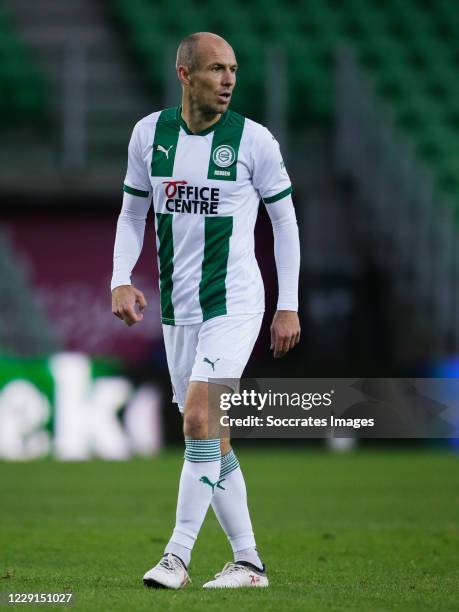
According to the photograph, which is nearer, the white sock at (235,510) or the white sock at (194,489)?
the white sock at (194,489)

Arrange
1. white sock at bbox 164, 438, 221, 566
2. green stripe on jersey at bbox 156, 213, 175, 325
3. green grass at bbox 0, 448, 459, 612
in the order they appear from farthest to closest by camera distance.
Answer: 1. green stripe on jersey at bbox 156, 213, 175, 325
2. white sock at bbox 164, 438, 221, 566
3. green grass at bbox 0, 448, 459, 612

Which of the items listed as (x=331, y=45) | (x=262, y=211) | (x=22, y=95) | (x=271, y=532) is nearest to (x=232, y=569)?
(x=271, y=532)

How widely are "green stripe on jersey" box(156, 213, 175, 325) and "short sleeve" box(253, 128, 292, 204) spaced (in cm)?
37

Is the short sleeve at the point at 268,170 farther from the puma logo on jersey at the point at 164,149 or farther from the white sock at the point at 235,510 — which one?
the white sock at the point at 235,510

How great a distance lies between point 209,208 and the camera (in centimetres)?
521

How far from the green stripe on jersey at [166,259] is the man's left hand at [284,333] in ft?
1.30

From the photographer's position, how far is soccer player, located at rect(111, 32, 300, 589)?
516 centimetres

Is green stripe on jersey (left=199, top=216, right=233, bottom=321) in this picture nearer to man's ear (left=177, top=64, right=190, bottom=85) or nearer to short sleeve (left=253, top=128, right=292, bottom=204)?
short sleeve (left=253, top=128, right=292, bottom=204)

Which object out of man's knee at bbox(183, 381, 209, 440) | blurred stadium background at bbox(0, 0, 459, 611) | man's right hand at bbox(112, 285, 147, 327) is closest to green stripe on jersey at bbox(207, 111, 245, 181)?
man's right hand at bbox(112, 285, 147, 327)

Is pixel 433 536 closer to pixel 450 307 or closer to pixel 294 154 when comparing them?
pixel 450 307

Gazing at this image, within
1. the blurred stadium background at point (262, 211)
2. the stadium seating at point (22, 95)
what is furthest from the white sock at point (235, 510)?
the stadium seating at point (22, 95)

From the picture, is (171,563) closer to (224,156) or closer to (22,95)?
(224,156)

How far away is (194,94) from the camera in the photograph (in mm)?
5230

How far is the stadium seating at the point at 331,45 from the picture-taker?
15.9 meters
